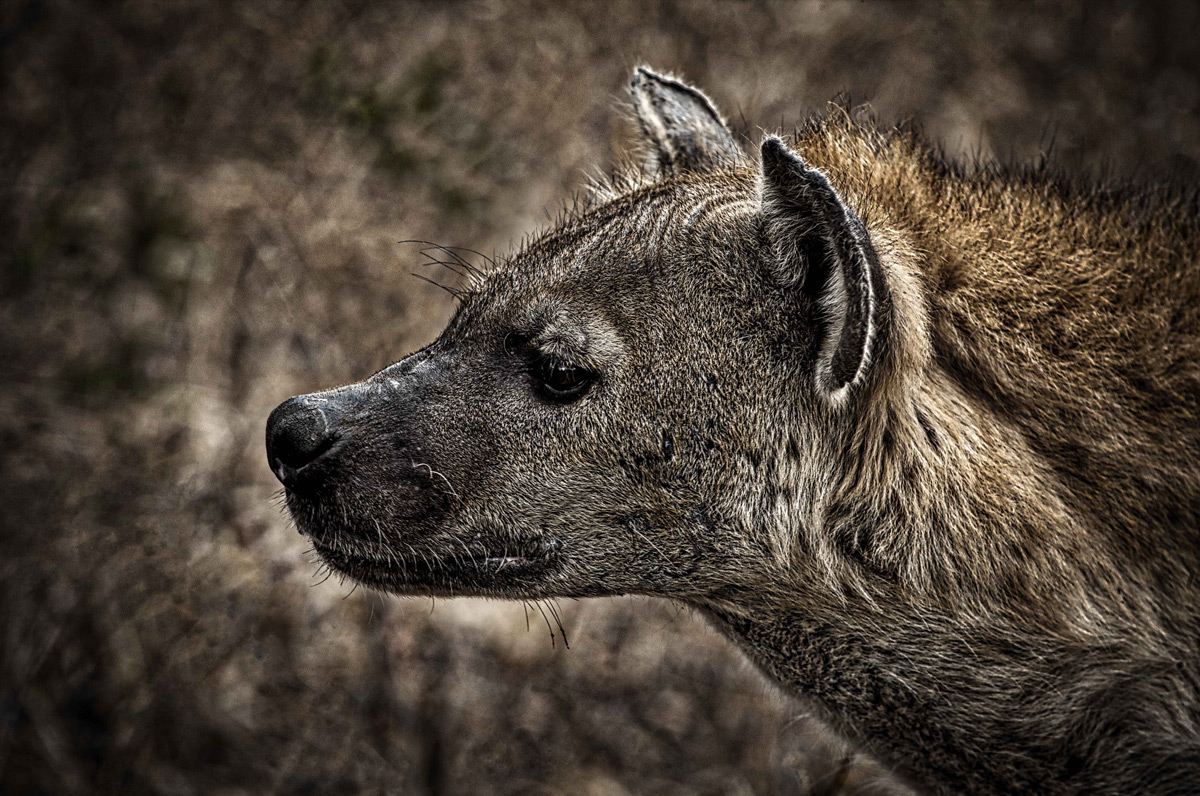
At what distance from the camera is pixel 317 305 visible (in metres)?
5.91

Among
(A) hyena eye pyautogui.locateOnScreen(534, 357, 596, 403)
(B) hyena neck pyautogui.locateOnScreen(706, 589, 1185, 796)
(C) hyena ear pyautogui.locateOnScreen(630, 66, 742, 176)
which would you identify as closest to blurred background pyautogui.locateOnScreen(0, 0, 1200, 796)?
(C) hyena ear pyautogui.locateOnScreen(630, 66, 742, 176)

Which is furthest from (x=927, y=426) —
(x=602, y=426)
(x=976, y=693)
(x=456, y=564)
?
(x=456, y=564)

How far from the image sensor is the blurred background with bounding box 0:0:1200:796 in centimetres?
447

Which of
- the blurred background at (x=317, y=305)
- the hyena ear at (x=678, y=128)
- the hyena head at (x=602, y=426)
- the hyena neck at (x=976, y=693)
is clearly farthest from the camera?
the blurred background at (x=317, y=305)

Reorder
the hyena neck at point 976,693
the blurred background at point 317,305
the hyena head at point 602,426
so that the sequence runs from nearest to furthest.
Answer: the hyena neck at point 976,693 → the hyena head at point 602,426 → the blurred background at point 317,305

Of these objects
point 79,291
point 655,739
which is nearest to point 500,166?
point 79,291

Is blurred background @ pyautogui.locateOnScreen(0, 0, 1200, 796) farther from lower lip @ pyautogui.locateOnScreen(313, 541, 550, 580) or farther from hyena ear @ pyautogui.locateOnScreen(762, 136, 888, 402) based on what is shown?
hyena ear @ pyautogui.locateOnScreen(762, 136, 888, 402)

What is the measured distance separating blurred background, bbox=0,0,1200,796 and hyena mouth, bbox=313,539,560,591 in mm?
966

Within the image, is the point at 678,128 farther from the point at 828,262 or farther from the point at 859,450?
the point at 859,450

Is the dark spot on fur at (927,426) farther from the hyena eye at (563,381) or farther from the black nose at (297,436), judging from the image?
the black nose at (297,436)

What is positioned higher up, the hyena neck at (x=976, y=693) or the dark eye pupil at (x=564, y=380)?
the dark eye pupil at (x=564, y=380)

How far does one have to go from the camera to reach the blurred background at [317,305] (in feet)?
14.7

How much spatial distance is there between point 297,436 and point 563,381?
761 mm

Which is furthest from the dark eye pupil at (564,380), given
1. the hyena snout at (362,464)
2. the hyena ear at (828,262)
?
the hyena ear at (828,262)
